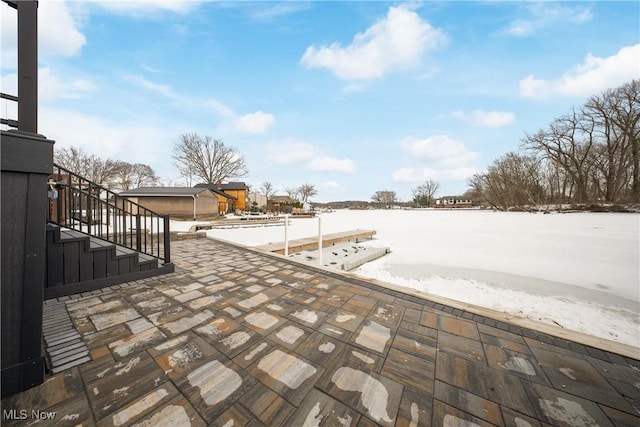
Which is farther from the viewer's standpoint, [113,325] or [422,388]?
[113,325]

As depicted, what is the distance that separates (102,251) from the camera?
327 cm

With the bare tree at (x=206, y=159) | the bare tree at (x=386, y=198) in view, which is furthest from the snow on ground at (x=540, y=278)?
the bare tree at (x=386, y=198)

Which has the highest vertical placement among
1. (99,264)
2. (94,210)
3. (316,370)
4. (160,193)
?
(160,193)

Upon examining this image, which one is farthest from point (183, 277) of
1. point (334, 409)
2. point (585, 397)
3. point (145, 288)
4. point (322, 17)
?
point (322, 17)

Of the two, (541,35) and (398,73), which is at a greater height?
(398,73)

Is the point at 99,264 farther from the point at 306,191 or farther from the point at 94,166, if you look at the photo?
the point at 306,191

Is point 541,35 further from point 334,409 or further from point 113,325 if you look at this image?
point 113,325

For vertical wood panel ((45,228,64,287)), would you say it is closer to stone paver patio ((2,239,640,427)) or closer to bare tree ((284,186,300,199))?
stone paver patio ((2,239,640,427))

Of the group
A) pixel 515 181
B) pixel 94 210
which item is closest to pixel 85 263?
pixel 94 210

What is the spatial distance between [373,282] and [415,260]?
3684mm

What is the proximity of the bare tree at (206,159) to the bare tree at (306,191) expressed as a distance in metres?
27.2

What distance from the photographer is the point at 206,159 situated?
27.8 m

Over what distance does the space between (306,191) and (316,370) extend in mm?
54248

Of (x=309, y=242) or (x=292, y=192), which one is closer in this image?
(x=309, y=242)
